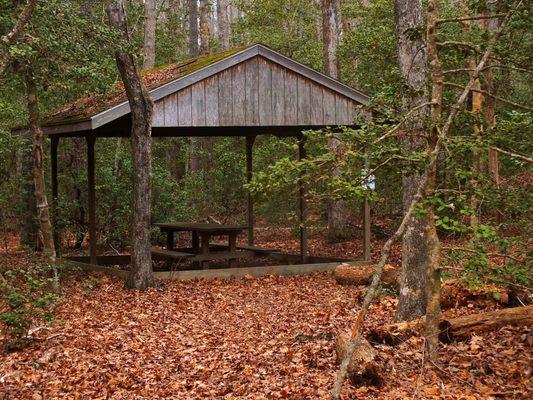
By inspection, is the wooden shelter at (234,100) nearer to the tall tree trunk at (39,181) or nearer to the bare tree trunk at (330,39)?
the tall tree trunk at (39,181)

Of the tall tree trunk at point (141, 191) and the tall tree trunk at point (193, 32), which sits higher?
the tall tree trunk at point (193, 32)

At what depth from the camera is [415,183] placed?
914 cm

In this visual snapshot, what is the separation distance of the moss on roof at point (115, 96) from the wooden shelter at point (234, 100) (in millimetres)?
26

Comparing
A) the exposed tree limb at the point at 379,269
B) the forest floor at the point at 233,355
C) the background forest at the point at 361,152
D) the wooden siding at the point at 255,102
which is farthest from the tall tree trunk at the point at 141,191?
the exposed tree limb at the point at 379,269

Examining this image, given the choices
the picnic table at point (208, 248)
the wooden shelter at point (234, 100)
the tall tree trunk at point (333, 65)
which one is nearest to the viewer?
the wooden shelter at point (234, 100)

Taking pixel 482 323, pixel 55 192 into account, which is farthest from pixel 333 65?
pixel 482 323

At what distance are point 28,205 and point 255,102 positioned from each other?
790cm

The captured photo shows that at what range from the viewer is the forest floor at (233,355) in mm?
7109

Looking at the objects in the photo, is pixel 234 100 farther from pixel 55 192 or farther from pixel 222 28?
pixel 222 28

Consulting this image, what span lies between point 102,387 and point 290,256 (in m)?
9.59

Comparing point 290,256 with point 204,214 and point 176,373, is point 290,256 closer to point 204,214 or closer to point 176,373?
point 204,214

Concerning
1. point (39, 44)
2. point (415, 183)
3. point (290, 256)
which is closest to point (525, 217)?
point (415, 183)

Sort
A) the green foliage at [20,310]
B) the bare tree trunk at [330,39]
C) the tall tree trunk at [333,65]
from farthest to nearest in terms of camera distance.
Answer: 1. the bare tree trunk at [330,39]
2. the tall tree trunk at [333,65]
3. the green foliage at [20,310]

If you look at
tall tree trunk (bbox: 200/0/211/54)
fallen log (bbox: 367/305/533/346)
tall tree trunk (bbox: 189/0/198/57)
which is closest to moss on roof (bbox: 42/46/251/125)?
fallen log (bbox: 367/305/533/346)
